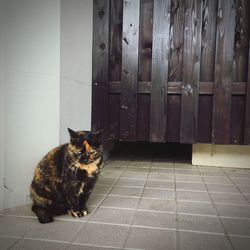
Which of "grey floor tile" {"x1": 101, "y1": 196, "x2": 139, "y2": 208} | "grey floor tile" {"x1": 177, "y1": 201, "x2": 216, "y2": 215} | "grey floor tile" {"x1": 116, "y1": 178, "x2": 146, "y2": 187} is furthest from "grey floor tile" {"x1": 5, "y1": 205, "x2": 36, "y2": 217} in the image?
"grey floor tile" {"x1": 177, "y1": 201, "x2": 216, "y2": 215}

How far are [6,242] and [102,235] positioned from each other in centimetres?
54

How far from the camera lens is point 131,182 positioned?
2.73 meters

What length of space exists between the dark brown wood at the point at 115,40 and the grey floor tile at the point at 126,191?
1.33 meters

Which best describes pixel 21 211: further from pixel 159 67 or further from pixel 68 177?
pixel 159 67

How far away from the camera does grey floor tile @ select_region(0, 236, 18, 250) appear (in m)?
1.47

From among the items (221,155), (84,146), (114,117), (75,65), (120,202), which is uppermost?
(75,65)

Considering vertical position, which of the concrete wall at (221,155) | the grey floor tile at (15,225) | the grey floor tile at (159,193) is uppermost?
the concrete wall at (221,155)

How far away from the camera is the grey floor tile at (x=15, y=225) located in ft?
5.32

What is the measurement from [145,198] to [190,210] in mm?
403

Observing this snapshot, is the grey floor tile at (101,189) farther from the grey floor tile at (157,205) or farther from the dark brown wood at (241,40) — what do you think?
the dark brown wood at (241,40)

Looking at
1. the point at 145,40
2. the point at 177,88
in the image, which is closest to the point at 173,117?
the point at 177,88

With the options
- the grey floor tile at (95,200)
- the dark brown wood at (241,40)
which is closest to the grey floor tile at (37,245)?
the grey floor tile at (95,200)

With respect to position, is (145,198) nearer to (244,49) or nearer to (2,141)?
(2,141)

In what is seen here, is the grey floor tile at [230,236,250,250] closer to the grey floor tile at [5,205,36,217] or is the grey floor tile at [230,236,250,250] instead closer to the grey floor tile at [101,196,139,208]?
the grey floor tile at [101,196,139,208]
